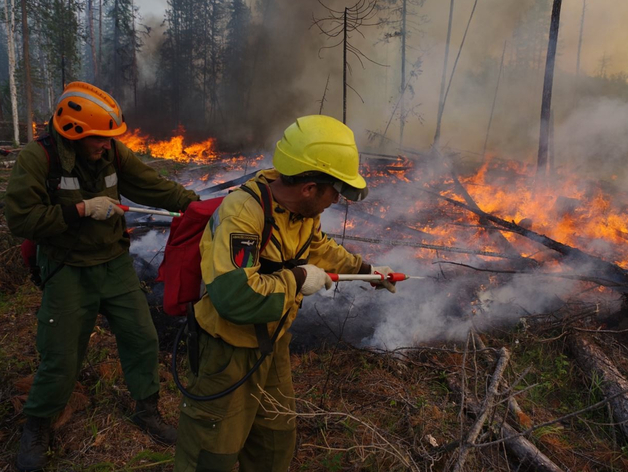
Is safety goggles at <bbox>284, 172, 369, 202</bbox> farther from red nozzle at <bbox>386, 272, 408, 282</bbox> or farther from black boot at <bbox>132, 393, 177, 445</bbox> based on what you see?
black boot at <bbox>132, 393, 177, 445</bbox>

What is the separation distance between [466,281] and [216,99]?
31.0 meters

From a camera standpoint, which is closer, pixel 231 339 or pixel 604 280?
pixel 231 339

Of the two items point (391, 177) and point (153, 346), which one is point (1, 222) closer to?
point (153, 346)

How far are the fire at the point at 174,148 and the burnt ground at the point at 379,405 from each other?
649 inches

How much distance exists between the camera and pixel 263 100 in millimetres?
28453

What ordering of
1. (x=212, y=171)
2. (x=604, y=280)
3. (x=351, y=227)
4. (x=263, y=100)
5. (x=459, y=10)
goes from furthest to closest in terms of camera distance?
1. (x=263, y=100)
2. (x=459, y=10)
3. (x=212, y=171)
4. (x=351, y=227)
5. (x=604, y=280)

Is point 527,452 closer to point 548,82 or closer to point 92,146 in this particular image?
point 92,146

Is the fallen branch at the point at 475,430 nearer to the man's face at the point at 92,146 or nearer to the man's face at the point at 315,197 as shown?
the man's face at the point at 315,197

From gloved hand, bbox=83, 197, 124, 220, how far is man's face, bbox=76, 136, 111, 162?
308mm

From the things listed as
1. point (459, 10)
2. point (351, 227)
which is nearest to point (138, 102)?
point (459, 10)

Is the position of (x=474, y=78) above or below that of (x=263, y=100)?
above

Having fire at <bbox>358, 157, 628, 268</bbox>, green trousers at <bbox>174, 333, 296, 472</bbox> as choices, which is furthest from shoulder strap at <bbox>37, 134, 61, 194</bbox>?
fire at <bbox>358, 157, 628, 268</bbox>

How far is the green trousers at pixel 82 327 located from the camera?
2.69m

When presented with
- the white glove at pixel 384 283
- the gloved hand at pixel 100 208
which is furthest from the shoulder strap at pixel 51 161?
the white glove at pixel 384 283
